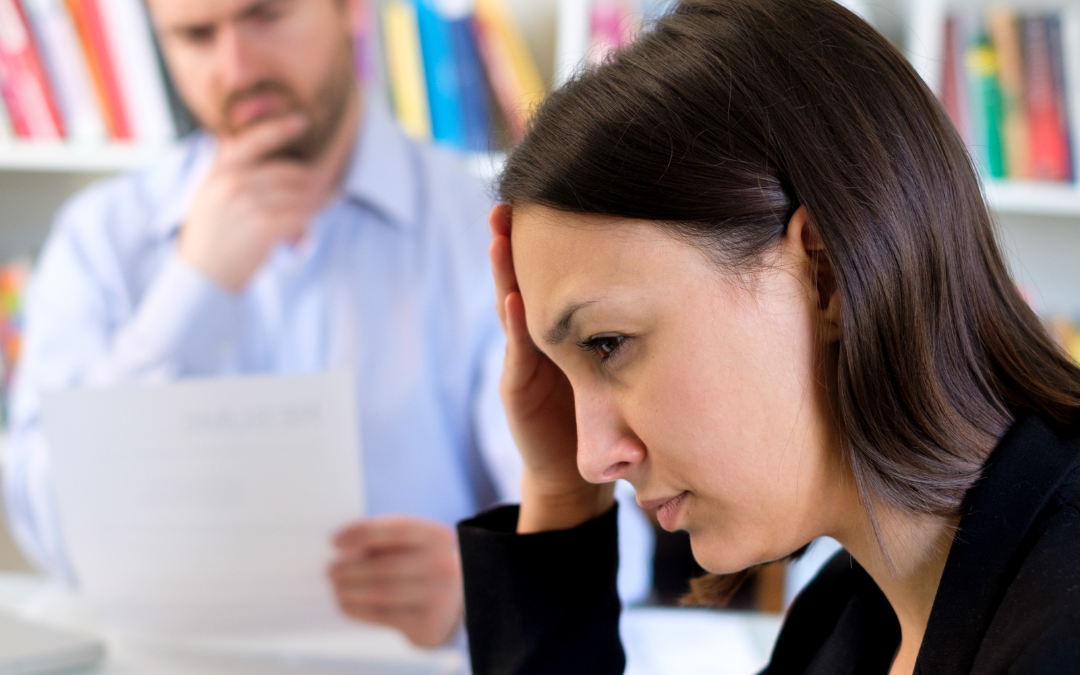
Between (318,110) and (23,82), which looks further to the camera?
(23,82)

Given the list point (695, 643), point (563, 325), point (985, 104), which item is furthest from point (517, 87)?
point (563, 325)

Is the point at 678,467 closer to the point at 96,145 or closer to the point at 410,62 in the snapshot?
the point at 410,62

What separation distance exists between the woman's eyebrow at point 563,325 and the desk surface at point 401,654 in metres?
0.56

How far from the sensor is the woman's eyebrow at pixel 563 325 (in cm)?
62

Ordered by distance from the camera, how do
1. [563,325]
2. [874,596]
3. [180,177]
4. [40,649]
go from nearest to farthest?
1. [563,325]
2. [874,596]
3. [40,649]
4. [180,177]

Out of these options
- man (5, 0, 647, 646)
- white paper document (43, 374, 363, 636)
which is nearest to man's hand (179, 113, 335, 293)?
man (5, 0, 647, 646)

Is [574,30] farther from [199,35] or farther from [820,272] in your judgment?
[820,272]

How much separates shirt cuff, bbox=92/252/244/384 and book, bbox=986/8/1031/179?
1444 millimetres

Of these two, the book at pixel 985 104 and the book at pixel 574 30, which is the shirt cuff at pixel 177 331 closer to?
the book at pixel 574 30

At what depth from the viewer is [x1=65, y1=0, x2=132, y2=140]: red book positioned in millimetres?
1819

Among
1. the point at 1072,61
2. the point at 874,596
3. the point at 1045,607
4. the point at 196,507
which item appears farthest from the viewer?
the point at 1072,61

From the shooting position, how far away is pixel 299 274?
5.63 feet

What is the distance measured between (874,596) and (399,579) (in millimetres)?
634

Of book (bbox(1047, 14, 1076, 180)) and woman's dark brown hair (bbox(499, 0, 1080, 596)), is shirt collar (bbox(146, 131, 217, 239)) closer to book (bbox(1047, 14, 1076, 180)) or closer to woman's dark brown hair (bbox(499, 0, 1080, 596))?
woman's dark brown hair (bbox(499, 0, 1080, 596))
